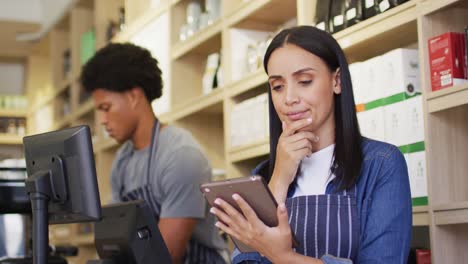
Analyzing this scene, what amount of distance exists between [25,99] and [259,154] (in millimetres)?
4464

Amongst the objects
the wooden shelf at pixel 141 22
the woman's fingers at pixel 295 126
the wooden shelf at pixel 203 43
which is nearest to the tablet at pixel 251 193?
the woman's fingers at pixel 295 126

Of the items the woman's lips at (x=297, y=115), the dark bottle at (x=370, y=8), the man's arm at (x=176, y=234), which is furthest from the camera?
the man's arm at (x=176, y=234)

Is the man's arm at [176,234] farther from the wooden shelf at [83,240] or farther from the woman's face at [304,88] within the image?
the wooden shelf at [83,240]

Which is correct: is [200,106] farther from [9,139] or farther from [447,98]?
[9,139]

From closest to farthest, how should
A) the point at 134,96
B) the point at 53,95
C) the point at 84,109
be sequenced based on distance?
the point at 134,96 → the point at 84,109 → the point at 53,95

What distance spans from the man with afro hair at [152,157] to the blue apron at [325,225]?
1.00 meters

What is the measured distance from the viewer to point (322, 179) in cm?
185

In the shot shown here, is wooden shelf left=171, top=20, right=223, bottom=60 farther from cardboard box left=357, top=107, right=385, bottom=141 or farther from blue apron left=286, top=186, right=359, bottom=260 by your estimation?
blue apron left=286, top=186, right=359, bottom=260

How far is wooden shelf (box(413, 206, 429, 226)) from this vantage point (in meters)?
2.31

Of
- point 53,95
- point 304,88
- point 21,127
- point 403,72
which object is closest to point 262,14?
point 403,72

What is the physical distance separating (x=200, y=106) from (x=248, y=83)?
50 centimetres

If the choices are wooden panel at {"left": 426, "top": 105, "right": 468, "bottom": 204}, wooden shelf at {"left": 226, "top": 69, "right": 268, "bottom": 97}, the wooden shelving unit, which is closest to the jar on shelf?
the wooden shelving unit

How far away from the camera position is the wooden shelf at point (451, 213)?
85.7 inches

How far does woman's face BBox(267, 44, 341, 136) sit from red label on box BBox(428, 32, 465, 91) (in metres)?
0.54
